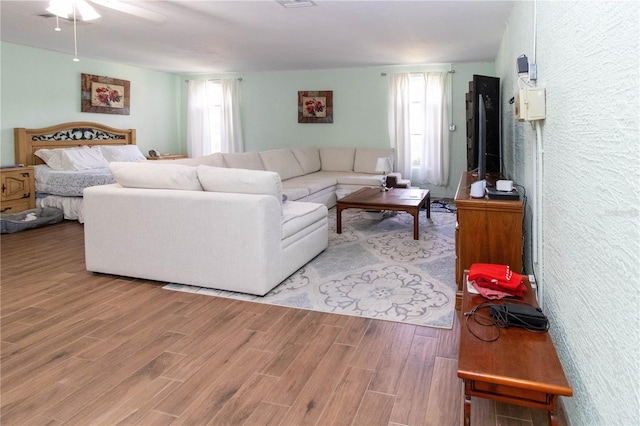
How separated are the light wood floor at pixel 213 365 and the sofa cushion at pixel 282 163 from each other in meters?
3.51

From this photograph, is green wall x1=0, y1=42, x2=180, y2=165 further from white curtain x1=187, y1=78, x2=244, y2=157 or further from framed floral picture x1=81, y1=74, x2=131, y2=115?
white curtain x1=187, y1=78, x2=244, y2=157

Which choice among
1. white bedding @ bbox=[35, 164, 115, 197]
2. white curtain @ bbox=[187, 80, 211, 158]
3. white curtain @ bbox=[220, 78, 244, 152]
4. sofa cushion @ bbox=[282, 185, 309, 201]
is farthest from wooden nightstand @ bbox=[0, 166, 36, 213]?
white curtain @ bbox=[220, 78, 244, 152]

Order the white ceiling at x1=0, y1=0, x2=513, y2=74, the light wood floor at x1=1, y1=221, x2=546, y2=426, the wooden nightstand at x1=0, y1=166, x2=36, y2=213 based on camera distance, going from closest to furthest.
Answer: the light wood floor at x1=1, y1=221, x2=546, y2=426 → the white ceiling at x1=0, y1=0, x2=513, y2=74 → the wooden nightstand at x1=0, y1=166, x2=36, y2=213

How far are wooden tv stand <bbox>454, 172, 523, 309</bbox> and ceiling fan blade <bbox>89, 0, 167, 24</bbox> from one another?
286 centimetres

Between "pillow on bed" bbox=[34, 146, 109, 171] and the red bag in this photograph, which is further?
"pillow on bed" bbox=[34, 146, 109, 171]

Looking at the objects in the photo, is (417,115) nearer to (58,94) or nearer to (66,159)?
(66,159)


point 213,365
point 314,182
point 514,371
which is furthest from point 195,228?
point 314,182

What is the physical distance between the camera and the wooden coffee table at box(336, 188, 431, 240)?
15.1 feet

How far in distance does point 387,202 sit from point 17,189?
4427 mm

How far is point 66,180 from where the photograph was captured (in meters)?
5.55

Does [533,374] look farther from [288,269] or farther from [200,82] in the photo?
[200,82]

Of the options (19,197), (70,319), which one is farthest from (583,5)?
(19,197)

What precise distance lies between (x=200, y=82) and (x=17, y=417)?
7530 mm

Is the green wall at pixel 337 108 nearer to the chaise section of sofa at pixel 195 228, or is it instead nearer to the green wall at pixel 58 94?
the green wall at pixel 58 94
